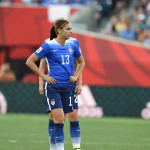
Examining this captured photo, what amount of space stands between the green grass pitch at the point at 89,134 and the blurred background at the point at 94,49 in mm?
974

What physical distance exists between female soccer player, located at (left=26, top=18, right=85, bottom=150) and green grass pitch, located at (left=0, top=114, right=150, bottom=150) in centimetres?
174

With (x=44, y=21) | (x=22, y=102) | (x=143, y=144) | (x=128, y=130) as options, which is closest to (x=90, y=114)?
(x=22, y=102)

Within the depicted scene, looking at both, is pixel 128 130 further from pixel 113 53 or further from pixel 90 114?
pixel 113 53

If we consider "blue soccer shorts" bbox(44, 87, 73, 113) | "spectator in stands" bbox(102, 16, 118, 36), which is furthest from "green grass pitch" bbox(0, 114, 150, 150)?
"spectator in stands" bbox(102, 16, 118, 36)

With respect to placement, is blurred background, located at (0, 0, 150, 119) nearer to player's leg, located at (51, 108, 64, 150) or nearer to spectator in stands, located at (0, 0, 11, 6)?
spectator in stands, located at (0, 0, 11, 6)

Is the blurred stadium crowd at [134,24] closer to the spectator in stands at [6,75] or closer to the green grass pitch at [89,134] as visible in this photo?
the green grass pitch at [89,134]

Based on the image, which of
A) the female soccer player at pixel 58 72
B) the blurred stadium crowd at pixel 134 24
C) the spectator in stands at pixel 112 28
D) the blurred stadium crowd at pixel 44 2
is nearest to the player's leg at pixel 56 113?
the female soccer player at pixel 58 72

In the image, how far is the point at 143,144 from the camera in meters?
10.3

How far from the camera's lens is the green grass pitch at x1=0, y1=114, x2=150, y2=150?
9.91 m

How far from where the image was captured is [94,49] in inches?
785

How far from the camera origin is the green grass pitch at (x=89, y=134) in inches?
390

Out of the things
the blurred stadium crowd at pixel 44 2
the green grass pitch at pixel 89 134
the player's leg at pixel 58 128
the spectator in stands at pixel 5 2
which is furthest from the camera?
the blurred stadium crowd at pixel 44 2

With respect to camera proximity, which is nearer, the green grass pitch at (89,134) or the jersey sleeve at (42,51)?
the jersey sleeve at (42,51)

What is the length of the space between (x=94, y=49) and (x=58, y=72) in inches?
478
